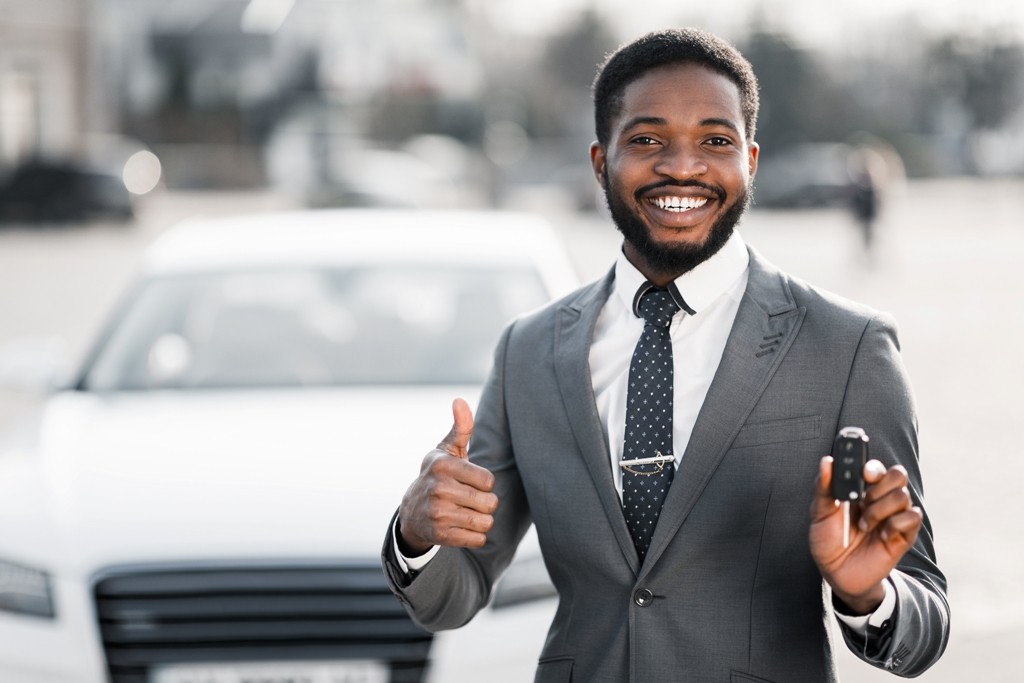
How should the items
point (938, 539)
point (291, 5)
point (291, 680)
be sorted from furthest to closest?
point (291, 5) < point (938, 539) < point (291, 680)

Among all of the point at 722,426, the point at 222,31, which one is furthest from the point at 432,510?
the point at 222,31

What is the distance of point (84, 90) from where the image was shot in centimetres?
4197

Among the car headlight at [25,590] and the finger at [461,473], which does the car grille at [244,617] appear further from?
the finger at [461,473]

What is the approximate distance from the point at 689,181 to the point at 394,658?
1.53 meters

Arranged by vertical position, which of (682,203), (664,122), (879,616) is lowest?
(879,616)

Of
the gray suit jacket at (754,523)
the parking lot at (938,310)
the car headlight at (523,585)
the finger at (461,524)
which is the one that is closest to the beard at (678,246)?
the gray suit jacket at (754,523)

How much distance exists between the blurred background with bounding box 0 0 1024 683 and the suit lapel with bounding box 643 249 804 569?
5.86 feet

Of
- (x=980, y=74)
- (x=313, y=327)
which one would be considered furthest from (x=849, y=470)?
(x=980, y=74)

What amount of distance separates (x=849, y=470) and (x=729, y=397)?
12.6 inches

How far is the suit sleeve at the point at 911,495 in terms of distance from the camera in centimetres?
187

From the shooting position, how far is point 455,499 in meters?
1.99

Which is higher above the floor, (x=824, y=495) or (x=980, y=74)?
(x=980, y=74)

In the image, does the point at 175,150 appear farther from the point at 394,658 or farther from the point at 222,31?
the point at 394,658

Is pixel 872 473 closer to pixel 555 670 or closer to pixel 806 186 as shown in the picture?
pixel 555 670
